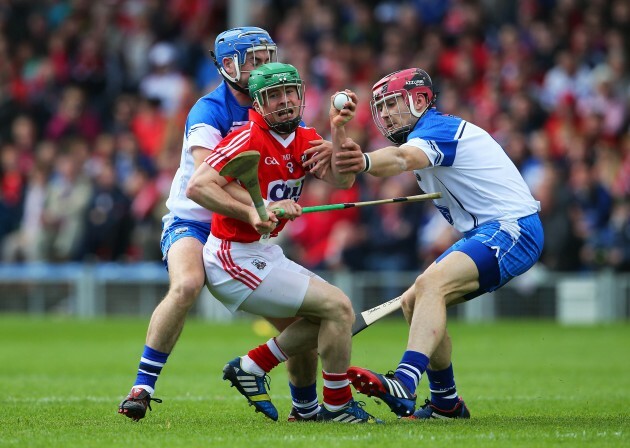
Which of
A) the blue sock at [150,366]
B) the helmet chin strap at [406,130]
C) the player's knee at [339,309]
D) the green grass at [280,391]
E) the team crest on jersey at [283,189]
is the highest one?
the helmet chin strap at [406,130]

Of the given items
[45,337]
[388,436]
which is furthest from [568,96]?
[388,436]

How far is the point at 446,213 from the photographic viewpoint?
8.70 m

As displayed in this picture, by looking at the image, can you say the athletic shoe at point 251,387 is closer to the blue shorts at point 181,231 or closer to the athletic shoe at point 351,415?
the athletic shoe at point 351,415

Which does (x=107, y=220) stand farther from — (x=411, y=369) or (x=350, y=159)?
(x=411, y=369)

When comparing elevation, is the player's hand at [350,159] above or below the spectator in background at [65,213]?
above

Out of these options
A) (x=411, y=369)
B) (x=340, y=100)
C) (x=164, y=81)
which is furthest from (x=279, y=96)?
(x=164, y=81)

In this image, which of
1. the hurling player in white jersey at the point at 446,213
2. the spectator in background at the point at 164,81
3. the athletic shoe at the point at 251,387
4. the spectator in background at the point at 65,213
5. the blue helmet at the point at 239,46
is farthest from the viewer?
the spectator in background at the point at 164,81

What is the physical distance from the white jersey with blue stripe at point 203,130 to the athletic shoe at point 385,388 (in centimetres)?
191

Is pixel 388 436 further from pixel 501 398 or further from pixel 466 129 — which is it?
pixel 501 398

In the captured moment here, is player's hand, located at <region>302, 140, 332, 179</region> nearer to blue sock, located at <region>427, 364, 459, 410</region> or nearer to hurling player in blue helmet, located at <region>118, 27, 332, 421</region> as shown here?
hurling player in blue helmet, located at <region>118, 27, 332, 421</region>

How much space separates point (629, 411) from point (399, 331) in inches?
373

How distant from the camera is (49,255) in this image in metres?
22.1

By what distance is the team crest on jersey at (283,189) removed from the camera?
8016 millimetres

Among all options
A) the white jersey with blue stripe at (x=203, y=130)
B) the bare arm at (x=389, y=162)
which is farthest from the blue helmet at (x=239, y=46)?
the bare arm at (x=389, y=162)
